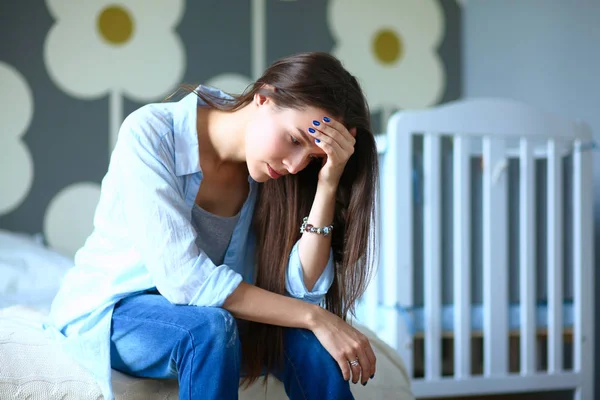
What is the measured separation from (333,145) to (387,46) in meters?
2.10

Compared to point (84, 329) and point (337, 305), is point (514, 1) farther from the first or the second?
point (84, 329)

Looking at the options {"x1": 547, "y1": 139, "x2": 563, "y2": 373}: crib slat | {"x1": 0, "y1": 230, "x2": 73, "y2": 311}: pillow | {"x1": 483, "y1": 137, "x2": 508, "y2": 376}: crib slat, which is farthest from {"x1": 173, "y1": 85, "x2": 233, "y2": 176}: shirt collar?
{"x1": 547, "y1": 139, "x2": 563, "y2": 373}: crib slat

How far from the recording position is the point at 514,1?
289cm

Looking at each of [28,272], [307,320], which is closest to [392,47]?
[28,272]

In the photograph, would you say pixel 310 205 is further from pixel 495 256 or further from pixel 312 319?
pixel 495 256

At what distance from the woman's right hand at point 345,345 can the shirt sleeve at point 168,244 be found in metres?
Answer: 0.16

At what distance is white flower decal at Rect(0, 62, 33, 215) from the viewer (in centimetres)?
261

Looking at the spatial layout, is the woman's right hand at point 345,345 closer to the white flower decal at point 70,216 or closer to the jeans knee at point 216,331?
the jeans knee at point 216,331

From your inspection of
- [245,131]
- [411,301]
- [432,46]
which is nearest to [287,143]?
[245,131]

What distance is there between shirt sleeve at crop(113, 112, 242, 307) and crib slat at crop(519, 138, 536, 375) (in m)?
1.20

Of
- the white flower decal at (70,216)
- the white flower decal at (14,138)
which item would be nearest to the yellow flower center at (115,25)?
the white flower decal at (14,138)

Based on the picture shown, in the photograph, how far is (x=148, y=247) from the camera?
1090 mm

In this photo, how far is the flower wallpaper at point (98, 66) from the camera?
8.67ft

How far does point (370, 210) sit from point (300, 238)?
0.15m
